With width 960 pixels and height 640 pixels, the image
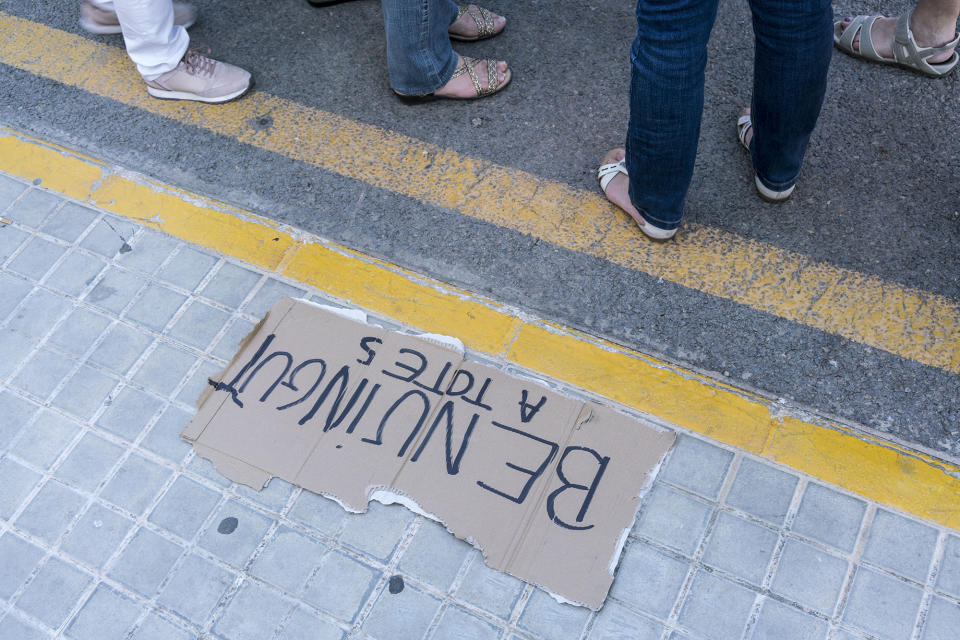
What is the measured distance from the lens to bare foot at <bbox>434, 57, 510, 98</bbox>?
2871mm

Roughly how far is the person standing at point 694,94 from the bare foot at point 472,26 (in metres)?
1.04

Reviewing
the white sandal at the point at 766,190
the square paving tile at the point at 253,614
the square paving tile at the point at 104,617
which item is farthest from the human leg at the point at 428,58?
the square paving tile at the point at 104,617

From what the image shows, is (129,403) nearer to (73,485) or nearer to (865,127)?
(73,485)

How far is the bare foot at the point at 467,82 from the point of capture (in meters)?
2.87

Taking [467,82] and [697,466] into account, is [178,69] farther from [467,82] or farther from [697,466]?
[697,466]

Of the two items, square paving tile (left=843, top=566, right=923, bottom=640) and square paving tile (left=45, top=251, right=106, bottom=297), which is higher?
square paving tile (left=45, top=251, right=106, bottom=297)

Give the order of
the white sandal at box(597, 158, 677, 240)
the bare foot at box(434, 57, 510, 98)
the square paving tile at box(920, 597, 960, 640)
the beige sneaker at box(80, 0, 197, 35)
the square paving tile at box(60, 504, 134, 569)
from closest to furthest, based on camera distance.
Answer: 1. the square paving tile at box(920, 597, 960, 640)
2. the square paving tile at box(60, 504, 134, 569)
3. the white sandal at box(597, 158, 677, 240)
4. the bare foot at box(434, 57, 510, 98)
5. the beige sneaker at box(80, 0, 197, 35)

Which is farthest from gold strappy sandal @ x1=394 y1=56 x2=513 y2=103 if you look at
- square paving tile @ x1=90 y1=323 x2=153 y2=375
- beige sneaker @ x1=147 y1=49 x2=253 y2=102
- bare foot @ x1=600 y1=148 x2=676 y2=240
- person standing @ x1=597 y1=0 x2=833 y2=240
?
square paving tile @ x1=90 y1=323 x2=153 y2=375

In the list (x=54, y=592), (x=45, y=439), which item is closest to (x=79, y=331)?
(x=45, y=439)

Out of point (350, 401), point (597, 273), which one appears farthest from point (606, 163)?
point (350, 401)

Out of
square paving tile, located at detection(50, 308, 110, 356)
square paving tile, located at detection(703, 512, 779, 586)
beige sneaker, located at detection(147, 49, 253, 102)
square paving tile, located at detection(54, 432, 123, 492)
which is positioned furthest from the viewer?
beige sneaker, located at detection(147, 49, 253, 102)

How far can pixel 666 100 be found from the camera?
204 cm

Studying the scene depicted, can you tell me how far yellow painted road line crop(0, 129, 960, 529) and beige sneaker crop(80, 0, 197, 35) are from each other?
0.69m

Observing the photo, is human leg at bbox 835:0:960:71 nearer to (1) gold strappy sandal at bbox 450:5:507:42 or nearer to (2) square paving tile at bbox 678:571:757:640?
(1) gold strappy sandal at bbox 450:5:507:42
